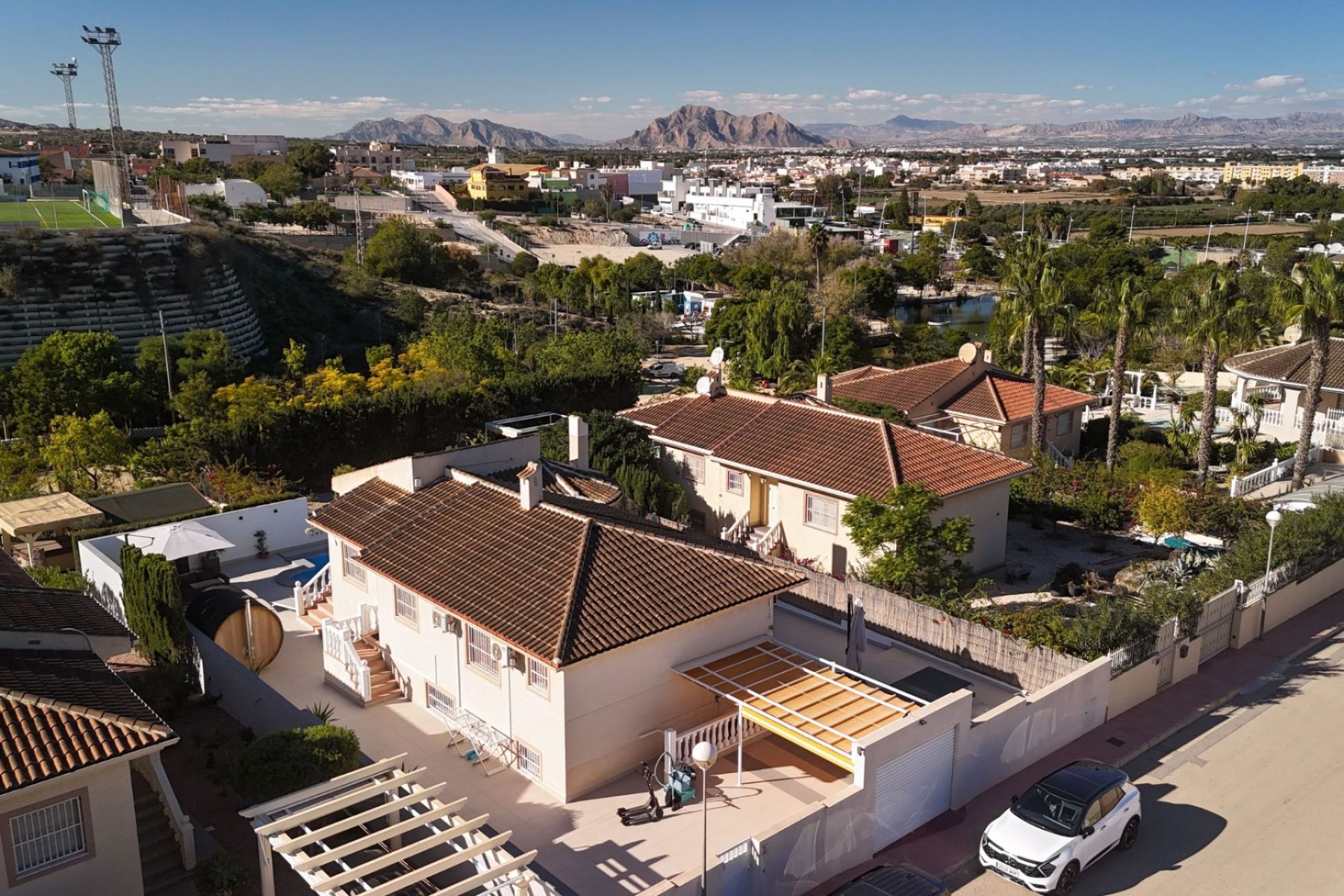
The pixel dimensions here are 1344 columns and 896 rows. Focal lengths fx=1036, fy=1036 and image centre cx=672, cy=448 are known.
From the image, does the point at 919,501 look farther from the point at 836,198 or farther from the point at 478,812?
the point at 836,198

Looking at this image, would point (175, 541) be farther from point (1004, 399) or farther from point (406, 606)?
point (1004, 399)

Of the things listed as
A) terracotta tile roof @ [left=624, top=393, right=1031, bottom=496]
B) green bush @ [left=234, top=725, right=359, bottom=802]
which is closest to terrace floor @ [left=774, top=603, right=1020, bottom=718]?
terracotta tile roof @ [left=624, top=393, right=1031, bottom=496]

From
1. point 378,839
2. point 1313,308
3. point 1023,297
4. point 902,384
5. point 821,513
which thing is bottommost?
point 821,513

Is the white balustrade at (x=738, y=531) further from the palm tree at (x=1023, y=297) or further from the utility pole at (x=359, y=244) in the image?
the utility pole at (x=359, y=244)

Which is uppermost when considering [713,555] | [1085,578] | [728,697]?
[713,555]

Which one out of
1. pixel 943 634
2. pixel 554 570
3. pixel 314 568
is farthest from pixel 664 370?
pixel 554 570

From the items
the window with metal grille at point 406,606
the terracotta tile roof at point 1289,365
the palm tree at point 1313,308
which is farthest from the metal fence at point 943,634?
the terracotta tile roof at point 1289,365

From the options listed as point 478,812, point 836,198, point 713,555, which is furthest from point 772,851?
point 836,198
